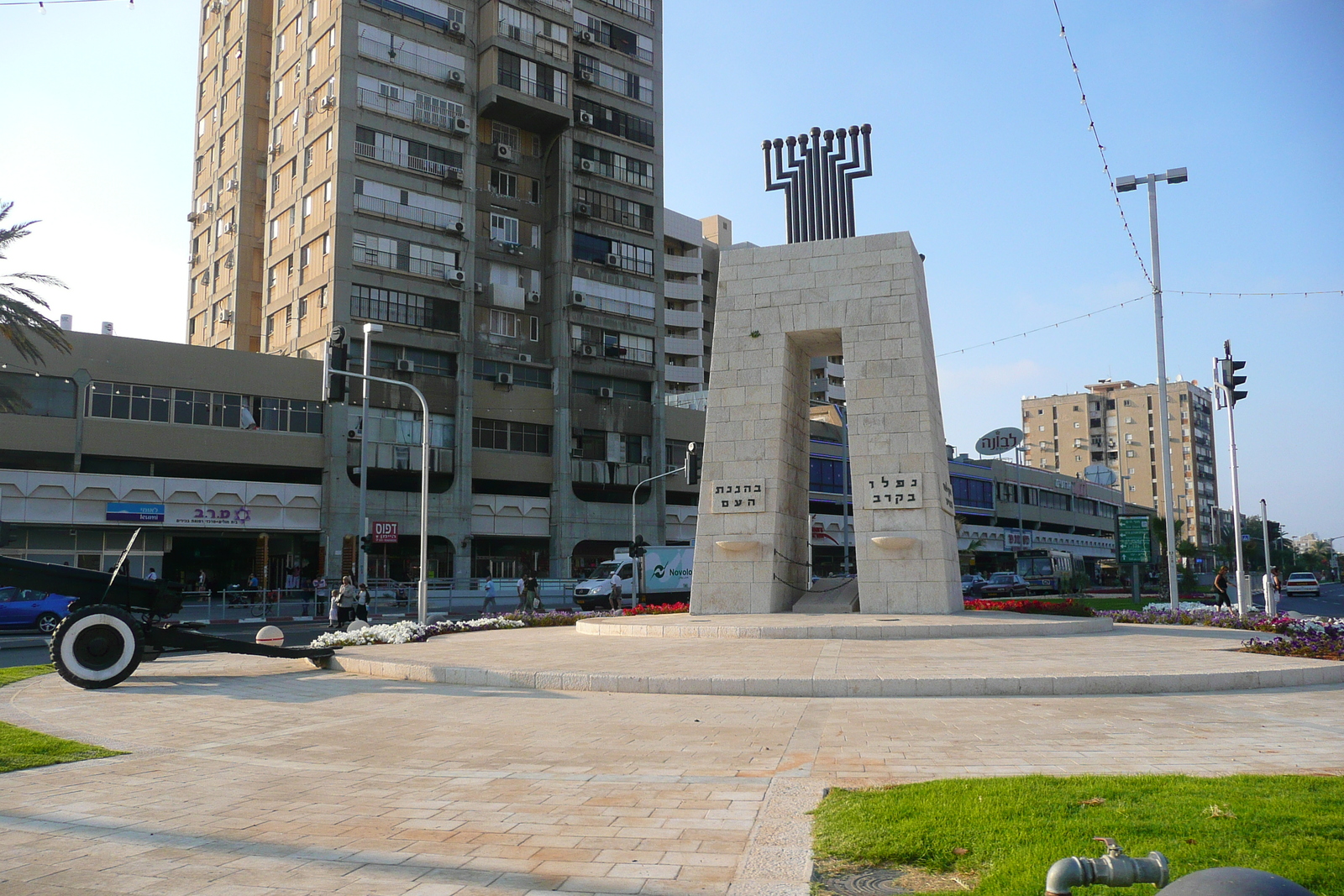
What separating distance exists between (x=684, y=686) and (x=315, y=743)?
4602mm

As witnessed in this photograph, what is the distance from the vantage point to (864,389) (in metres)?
21.3

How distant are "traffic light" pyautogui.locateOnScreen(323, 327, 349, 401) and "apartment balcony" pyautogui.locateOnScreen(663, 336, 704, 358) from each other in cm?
5140

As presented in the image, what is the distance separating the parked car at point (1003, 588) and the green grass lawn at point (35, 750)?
42.6m

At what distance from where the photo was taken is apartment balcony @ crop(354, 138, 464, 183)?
46.6 m

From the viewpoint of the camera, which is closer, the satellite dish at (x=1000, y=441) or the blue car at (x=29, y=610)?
the blue car at (x=29, y=610)

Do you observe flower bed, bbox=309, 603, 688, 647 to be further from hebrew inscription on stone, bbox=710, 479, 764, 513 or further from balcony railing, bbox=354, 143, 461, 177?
balcony railing, bbox=354, 143, 461, 177

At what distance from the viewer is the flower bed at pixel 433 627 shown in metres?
17.6

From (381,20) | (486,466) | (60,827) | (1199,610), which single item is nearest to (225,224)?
(381,20)

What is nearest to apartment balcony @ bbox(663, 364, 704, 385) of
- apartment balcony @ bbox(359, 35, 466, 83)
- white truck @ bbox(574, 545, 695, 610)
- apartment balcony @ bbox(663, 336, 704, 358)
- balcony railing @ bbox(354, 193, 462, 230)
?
apartment balcony @ bbox(663, 336, 704, 358)

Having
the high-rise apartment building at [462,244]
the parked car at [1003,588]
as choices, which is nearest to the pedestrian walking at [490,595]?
the high-rise apartment building at [462,244]

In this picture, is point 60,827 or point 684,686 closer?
→ point 60,827

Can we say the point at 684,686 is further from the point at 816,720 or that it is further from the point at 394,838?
the point at 394,838

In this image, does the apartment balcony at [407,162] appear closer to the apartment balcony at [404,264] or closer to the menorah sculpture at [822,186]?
the apartment balcony at [404,264]

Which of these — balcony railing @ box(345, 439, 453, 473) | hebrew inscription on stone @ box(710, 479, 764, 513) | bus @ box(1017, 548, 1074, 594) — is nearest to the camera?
hebrew inscription on stone @ box(710, 479, 764, 513)
